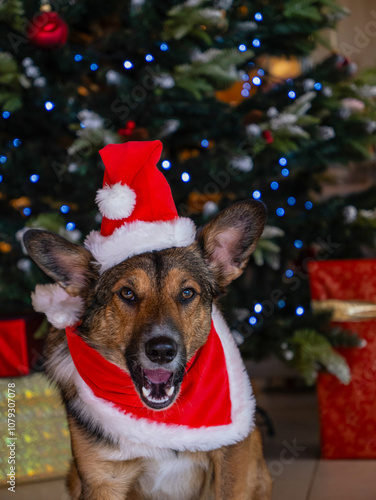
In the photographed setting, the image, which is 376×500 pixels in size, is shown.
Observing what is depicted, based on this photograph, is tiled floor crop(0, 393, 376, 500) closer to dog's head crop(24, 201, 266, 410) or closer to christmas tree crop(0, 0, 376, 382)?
christmas tree crop(0, 0, 376, 382)

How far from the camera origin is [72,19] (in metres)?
2.71

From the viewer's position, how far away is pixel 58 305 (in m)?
1.80

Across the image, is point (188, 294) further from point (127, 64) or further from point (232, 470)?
point (127, 64)

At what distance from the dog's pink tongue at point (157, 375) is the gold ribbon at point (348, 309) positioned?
4.26 ft

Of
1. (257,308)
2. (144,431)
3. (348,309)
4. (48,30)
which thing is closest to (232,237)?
(144,431)

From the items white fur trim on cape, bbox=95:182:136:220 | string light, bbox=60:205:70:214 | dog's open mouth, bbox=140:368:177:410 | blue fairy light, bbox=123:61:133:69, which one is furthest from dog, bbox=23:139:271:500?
blue fairy light, bbox=123:61:133:69

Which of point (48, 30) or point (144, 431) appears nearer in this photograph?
point (144, 431)

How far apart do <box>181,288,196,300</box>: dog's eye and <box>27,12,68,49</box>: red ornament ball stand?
4.63 feet

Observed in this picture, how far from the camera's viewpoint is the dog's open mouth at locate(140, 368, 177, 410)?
5.35 ft

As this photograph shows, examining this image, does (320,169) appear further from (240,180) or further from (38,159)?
(38,159)

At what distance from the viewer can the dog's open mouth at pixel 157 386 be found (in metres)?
1.63

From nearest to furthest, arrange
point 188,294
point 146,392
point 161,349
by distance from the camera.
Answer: point 161,349, point 146,392, point 188,294

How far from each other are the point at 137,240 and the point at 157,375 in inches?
15.6

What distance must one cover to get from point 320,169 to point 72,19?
164 cm
